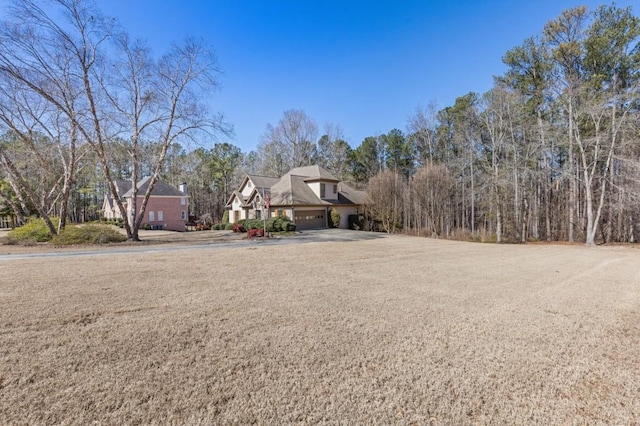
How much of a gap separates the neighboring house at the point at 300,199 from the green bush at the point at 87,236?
10.9 meters

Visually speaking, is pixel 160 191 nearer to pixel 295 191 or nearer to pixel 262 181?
pixel 262 181

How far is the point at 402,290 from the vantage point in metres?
6.64

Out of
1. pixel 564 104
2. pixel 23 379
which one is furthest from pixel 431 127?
pixel 23 379

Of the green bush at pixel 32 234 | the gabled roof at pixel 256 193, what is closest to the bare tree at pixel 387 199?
the gabled roof at pixel 256 193

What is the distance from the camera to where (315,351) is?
147 inches

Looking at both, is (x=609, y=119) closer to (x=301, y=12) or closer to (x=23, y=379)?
(x=301, y=12)

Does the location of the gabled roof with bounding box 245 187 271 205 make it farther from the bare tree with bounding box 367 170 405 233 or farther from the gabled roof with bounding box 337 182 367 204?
the bare tree with bounding box 367 170 405 233

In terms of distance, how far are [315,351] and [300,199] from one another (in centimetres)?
2220

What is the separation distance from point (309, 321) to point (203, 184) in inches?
1680

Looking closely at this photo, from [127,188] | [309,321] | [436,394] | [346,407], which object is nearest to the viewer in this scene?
[346,407]

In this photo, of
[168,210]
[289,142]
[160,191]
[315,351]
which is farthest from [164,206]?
[315,351]

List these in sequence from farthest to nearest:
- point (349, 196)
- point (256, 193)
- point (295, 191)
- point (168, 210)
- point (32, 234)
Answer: point (168, 210) < point (349, 196) < point (256, 193) < point (295, 191) < point (32, 234)

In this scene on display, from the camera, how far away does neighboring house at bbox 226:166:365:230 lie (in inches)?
1014

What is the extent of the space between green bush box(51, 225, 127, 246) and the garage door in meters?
13.1
